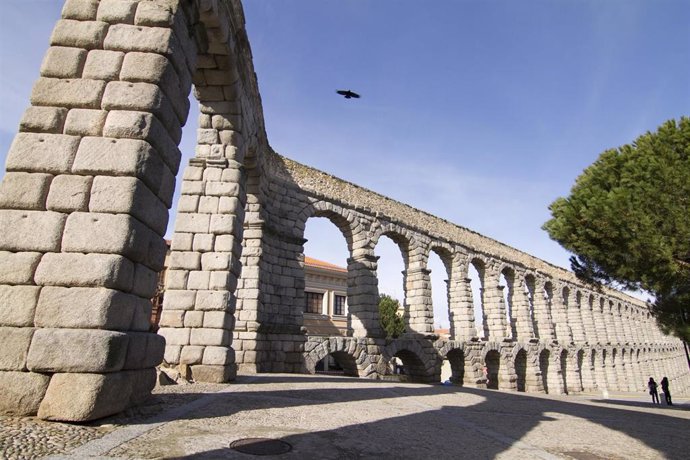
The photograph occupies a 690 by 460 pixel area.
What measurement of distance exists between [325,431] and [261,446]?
2.53 feet

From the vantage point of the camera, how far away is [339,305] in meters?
29.9

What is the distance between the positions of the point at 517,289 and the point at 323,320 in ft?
43.1

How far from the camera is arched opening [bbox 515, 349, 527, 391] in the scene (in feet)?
72.9

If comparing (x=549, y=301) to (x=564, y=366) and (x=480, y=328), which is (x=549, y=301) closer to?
(x=564, y=366)

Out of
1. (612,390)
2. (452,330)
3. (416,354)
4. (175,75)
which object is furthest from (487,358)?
(175,75)

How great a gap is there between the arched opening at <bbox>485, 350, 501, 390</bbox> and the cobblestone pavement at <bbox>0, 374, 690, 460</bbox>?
14.5 m

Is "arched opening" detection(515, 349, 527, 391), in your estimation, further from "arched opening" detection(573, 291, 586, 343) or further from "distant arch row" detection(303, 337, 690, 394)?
"arched opening" detection(573, 291, 586, 343)

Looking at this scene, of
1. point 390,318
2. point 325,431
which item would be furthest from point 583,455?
point 390,318

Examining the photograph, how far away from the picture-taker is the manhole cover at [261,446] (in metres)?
2.88

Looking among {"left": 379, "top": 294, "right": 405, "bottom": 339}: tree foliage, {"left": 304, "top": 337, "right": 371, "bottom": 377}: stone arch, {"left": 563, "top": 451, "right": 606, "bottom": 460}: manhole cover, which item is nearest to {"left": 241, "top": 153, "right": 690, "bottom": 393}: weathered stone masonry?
{"left": 304, "top": 337, "right": 371, "bottom": 377}: stone arch

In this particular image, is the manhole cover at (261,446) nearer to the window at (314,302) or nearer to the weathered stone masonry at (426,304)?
the weathered stone masonry at (426,304)

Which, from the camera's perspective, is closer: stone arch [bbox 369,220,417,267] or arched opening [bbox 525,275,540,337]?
stone arch [bbox 369,220,417,267]

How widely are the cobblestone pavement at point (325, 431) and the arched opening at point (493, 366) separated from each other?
47.5 ft

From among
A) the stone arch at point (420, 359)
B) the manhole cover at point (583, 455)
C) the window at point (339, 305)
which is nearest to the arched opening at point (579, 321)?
the window at point (339, 305)
